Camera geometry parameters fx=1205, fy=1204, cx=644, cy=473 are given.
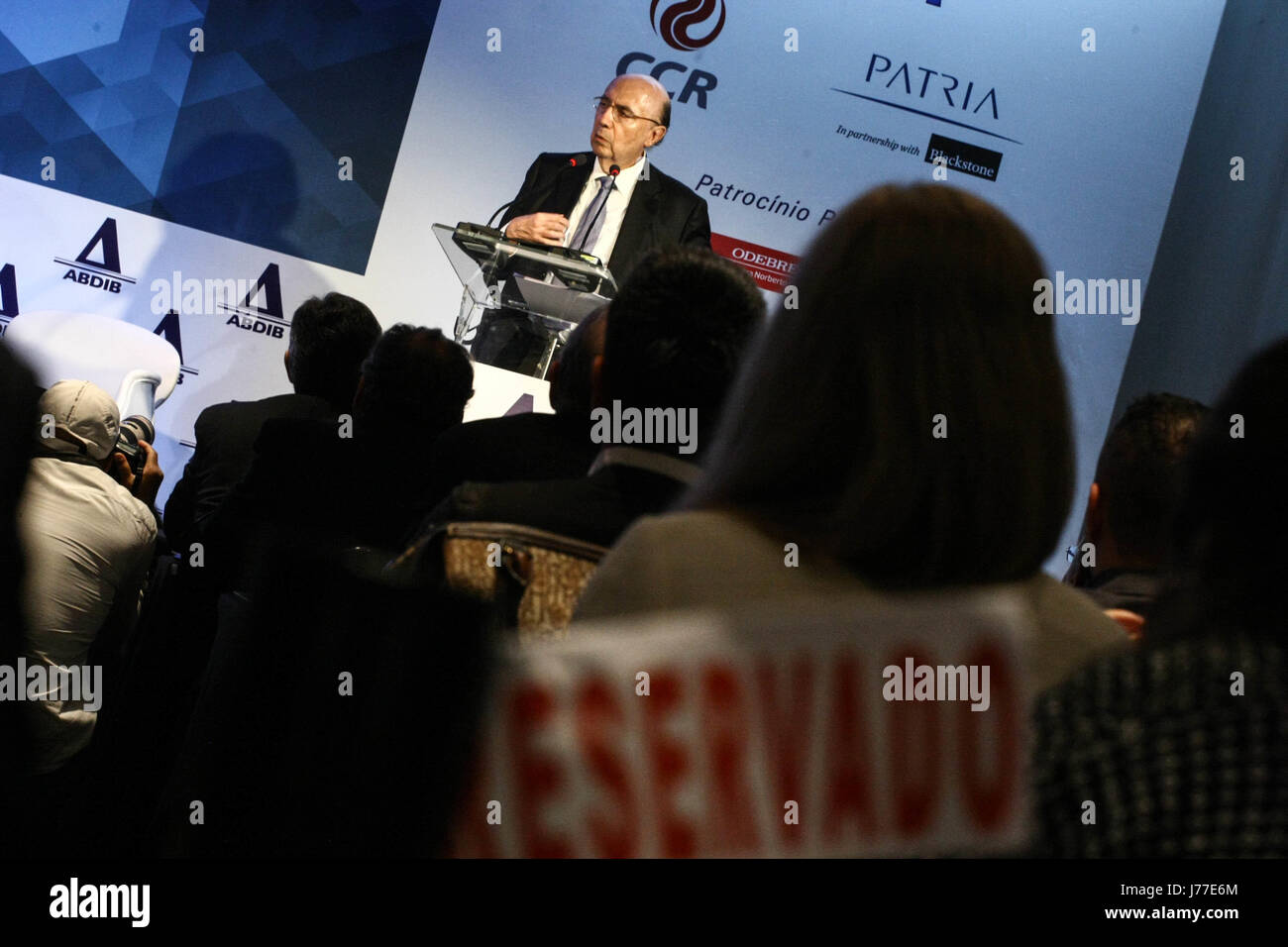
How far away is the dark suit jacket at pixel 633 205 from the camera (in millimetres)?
4840

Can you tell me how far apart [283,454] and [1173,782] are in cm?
185

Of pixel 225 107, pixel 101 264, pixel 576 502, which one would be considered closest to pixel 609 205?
pixel 225 107

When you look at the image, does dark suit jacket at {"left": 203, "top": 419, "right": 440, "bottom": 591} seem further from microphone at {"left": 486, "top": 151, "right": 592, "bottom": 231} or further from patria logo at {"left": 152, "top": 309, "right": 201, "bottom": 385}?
microphone at {"left": 486, "top": 151, "right": 592, "bottom": 231}

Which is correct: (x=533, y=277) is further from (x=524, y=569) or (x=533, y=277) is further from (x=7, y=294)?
(x=524, y=569)

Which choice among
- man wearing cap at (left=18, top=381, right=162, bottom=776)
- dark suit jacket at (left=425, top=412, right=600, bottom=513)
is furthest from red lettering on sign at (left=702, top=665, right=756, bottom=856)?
man wearing cap at (left=18, top=381, right=162, bottom=776)

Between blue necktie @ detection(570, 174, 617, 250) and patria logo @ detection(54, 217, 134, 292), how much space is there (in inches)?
67.0

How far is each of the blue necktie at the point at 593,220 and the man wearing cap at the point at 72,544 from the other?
2.38m

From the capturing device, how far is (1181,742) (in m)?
0.76

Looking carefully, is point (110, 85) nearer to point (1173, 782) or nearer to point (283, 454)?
point (283, 454)

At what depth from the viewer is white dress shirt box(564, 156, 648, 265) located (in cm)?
479

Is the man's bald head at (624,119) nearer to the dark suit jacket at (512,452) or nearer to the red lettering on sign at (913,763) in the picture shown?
the dark suit jacket at (512,452)

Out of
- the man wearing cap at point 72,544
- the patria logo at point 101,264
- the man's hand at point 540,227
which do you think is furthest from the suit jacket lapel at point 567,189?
the man wearing cap at point 72,544

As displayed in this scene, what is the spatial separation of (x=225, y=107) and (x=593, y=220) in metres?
1.48
